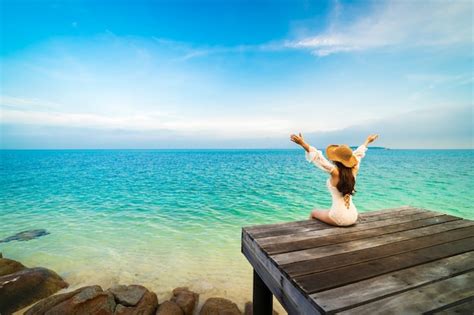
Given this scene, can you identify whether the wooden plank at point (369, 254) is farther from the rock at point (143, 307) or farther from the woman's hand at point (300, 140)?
the rock at point (143, 307)

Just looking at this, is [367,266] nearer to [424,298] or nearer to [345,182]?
[424,298]

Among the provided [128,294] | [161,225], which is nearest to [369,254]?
[128,294]

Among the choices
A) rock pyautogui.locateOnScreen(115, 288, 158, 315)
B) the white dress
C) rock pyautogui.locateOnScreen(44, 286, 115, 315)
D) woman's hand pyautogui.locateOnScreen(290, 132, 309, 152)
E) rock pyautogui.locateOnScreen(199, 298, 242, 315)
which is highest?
woman's hand pyautogui.locateOnScreen(290, 132, 309, 152)

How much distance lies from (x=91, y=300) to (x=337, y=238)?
436 centimetres

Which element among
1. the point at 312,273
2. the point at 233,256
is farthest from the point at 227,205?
the point at 312,273

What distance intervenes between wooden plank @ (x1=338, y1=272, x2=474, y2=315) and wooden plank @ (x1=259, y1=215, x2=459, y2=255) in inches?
39.8

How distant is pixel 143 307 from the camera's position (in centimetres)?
423

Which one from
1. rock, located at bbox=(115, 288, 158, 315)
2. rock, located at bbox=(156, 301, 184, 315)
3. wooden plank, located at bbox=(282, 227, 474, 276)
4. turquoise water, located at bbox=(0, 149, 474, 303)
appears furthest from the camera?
turquoise water, located at bbox=(0, 149, 474, 303)

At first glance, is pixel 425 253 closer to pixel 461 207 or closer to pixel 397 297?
pixel 397 297

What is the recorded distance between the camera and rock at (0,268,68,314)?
4527 mm

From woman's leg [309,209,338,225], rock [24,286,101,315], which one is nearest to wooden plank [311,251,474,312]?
woman's leg [309,209,338,225]

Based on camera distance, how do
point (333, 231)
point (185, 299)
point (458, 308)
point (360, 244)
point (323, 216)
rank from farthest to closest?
point (185, 299) < point (323, 216) < point (333, 231) < point (360, 244) < point (458, 308)

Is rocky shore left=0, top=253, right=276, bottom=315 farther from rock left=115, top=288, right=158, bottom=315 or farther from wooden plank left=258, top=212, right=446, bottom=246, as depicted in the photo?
wooden plank left=258, top=212, right=446, bottom=246

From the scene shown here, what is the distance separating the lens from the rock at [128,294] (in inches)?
168
